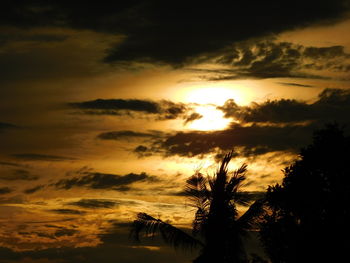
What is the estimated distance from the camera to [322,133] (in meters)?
29.3

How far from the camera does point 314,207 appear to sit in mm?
28062

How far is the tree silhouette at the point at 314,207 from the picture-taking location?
2734cm

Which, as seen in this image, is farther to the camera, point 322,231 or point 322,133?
point 322,133

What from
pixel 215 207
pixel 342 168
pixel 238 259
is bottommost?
pixel 238 259

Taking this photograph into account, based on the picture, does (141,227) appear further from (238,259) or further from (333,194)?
(333,194)

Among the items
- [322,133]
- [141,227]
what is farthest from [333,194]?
[141,227]

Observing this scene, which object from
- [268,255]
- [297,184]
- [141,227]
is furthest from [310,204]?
[141,227]

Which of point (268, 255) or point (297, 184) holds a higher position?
point (297, 184)

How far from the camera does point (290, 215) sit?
2884 cm

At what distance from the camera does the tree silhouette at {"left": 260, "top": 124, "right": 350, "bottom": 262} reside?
89.7 ft

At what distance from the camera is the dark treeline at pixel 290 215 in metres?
27.4

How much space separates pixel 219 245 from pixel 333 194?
5.49 metres

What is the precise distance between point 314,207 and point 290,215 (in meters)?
1.29

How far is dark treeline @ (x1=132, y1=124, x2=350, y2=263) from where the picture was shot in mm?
27422
